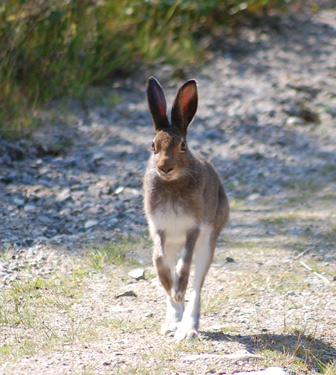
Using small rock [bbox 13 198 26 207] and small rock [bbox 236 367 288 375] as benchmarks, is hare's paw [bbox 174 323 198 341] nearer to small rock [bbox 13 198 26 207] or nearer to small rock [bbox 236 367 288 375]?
small rock [bbox 236 367 288 375]

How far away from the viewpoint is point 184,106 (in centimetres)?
500

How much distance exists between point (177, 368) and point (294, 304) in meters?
1.54

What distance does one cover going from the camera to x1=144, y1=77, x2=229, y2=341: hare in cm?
478

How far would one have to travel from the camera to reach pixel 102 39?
A: 1016 centimetres

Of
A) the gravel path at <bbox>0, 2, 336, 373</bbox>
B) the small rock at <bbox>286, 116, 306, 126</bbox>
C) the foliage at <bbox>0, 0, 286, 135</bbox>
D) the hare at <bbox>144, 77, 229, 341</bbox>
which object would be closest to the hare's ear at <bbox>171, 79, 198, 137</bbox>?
the hare at <bbox>144, 77, 229, 341</bbox>

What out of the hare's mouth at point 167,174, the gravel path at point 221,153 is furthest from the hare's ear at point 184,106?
the gravel path at point 221,153

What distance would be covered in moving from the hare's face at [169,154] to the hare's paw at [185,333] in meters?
0.99

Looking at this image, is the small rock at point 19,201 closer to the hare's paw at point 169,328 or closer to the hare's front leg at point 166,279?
the hare's front leg at point 166,279

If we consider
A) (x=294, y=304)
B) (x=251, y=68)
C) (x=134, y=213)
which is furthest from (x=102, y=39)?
(x=294, y=304)

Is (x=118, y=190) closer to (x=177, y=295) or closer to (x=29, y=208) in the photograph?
(x=29, y=208)

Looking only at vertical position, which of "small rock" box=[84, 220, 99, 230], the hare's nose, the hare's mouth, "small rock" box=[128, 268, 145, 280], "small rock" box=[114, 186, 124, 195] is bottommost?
"small rock" box=[114, 186, 124, 195]

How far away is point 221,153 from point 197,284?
4.02 metres

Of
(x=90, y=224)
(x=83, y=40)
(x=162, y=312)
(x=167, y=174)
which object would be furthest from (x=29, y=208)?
(x=83, y=40)

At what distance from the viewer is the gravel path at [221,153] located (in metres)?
6.68
